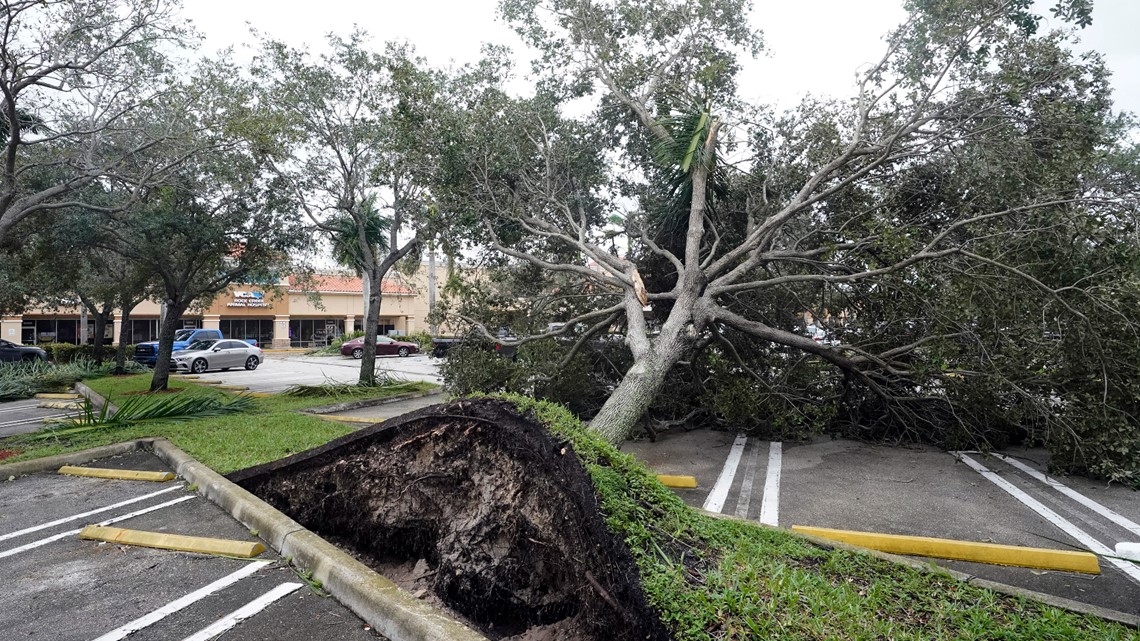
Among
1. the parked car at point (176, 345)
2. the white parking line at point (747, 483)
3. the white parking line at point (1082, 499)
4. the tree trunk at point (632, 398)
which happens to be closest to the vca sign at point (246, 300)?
the parked car at point (176, 345)

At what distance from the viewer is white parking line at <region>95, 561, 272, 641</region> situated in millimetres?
3105

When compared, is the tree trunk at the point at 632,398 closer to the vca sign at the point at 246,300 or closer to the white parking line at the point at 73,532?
the white parking line at the point at 73,532

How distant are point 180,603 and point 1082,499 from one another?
24.7 ft

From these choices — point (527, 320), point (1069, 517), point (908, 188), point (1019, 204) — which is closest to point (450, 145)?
point (527, 320)

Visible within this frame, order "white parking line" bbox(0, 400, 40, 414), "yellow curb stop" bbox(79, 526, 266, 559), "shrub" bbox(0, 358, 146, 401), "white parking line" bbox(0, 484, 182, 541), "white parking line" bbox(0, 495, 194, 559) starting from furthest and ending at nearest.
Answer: "shrub" bbox(0, 358, 146, 401)
"white parking line" bbox(0, 400, 40, 414)
"white parking line" bbox(0, 484, 182, 541)
"white parking line" bbox(0, 495, 194, 559)
"yellow curb stop" bbox(79, 526, 266, 559)

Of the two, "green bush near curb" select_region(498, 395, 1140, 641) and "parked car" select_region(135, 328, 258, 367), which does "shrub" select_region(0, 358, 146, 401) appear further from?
"green bush near curb" select_region(498, 395, 1140, 641)

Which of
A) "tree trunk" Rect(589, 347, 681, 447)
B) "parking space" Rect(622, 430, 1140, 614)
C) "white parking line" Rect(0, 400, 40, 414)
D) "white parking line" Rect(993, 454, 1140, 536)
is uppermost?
"tree trunk" Rect(589, 347, 681, 447)

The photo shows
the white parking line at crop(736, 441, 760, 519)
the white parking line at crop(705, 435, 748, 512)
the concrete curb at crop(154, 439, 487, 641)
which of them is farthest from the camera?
the white parking line at crop(705, 435, 748, 512)

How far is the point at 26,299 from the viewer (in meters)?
21.2

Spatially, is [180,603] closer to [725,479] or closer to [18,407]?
[725,479]

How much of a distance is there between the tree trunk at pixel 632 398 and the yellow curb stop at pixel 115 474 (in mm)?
4511

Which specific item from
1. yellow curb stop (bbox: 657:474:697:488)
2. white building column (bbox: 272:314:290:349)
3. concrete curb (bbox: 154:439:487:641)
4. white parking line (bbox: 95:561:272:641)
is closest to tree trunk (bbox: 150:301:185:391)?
concrete curb (bbox: 154:439:487:641)

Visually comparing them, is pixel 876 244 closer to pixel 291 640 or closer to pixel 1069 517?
pixel 1069 517

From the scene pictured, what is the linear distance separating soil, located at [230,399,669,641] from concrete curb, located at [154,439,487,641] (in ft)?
1.16
